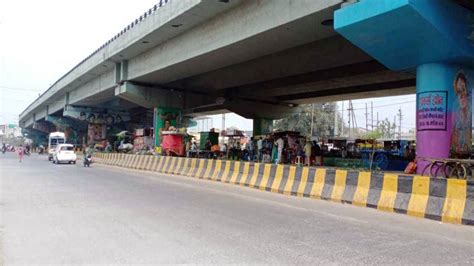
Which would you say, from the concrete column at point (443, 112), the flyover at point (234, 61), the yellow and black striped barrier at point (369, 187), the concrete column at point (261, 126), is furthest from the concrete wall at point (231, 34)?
the concrete column at point (261, 126)

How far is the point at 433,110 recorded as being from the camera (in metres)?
14.1

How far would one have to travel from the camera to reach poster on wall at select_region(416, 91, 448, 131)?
14.0 metres

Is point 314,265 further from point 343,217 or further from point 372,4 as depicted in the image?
point 372,4

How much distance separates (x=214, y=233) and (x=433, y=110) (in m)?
9.94

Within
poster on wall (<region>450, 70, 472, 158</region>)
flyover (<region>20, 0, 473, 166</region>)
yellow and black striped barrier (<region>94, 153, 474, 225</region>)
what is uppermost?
flyover (<region>20, 0, 473, 166</region>)

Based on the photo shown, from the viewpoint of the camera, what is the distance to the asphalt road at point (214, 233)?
5730 millimetres

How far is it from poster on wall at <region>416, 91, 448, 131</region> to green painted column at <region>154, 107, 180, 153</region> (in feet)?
75.3

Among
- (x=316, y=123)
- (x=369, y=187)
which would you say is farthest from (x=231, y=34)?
(x=316, y=123)

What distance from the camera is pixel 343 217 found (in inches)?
361

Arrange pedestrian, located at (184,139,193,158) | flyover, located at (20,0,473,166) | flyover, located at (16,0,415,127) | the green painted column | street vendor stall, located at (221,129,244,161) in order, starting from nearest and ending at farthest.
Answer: flyover, located at (20,0,473,166), flyover, located at (16,0,415,127), pedestrian, located at (184,139,193,158), street vendor stall, located at (221,129,244,161), the green painted column

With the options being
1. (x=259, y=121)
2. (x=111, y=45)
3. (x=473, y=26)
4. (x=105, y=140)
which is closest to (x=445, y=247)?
(x=473, y=26)

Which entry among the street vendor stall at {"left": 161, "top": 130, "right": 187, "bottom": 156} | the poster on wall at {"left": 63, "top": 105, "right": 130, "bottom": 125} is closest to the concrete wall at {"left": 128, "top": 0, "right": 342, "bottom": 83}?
the street vendor stall at {"left": 161, "top": 130, "right": 187, "bottom": 156}

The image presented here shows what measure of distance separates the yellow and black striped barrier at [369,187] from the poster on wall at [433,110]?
431 centimetres

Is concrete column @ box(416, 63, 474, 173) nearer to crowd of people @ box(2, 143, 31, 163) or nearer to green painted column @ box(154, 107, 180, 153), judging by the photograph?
green painted column @ box(154, 107, 180, 153)
